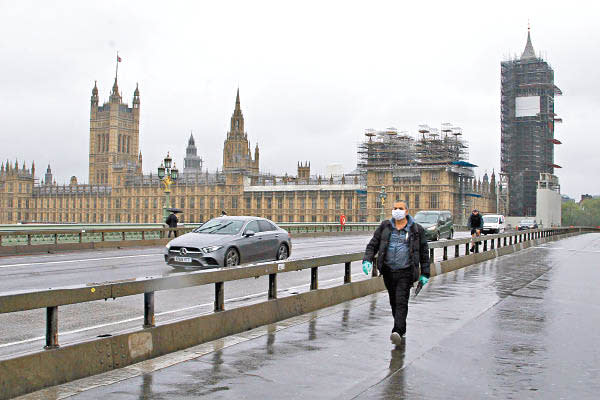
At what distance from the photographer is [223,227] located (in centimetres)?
1725

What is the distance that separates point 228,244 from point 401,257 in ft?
28.7

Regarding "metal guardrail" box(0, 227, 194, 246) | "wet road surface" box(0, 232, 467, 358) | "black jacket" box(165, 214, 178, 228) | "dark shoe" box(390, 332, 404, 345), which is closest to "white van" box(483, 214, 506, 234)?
"black jacket" box(165, 214, 178, 228)

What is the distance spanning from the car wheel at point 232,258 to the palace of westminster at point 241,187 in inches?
3522

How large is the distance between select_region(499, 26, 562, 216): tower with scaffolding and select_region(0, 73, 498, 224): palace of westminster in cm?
773

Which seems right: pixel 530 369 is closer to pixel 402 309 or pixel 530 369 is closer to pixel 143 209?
pixel 402 309

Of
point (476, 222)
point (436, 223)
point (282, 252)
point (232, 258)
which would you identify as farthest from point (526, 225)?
point (232, 258)

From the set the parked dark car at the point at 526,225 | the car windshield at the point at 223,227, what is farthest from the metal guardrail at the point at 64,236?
the parked dark car at the point at 526,225

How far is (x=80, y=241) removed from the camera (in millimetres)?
25703

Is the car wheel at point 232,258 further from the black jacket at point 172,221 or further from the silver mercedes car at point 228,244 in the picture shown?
the black jacket at point 172,221

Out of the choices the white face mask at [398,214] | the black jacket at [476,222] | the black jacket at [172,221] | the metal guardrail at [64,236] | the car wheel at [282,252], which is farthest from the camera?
the black jacket at [172,221]

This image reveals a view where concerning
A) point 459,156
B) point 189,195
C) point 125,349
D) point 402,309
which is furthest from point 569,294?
point 189,195

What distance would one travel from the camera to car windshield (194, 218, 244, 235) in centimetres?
1698

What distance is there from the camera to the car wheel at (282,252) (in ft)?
60.7

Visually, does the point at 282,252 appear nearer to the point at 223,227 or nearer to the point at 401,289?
the point at 223,227
